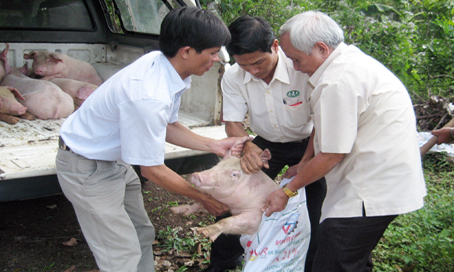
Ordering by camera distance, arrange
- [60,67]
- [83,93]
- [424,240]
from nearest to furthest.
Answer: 1. [424,240]
2. [83,93]
3. [60,67]

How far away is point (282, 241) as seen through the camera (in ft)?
9.07

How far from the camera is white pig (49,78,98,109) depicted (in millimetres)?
4754

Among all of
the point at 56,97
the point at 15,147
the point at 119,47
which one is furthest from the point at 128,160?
the point at 119,47

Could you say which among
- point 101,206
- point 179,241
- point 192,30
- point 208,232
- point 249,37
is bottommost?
point 179,241

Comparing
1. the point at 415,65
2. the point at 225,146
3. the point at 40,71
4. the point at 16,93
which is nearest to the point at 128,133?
the point at 225,146

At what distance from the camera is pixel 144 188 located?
478 cm

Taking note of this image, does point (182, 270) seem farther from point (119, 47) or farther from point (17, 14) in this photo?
point (17, 14)

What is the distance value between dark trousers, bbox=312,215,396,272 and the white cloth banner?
1.62 ft

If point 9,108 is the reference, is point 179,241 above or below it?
below

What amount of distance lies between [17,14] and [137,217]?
365 cm

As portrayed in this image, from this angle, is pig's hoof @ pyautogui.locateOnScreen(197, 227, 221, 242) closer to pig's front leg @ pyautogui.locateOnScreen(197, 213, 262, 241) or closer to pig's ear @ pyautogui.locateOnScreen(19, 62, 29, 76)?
pig's front leg @ pyautogui.locateOnScreen(197, 213, 262, 241)

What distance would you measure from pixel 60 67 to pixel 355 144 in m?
4.27

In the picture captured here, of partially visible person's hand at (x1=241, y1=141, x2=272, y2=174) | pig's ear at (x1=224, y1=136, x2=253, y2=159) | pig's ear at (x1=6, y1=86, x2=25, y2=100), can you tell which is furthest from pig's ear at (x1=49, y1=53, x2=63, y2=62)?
partially visible person's hand at (x1=241, y1=141, x2=272, y2=174)

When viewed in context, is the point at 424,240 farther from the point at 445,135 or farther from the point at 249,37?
the point at 249,37
